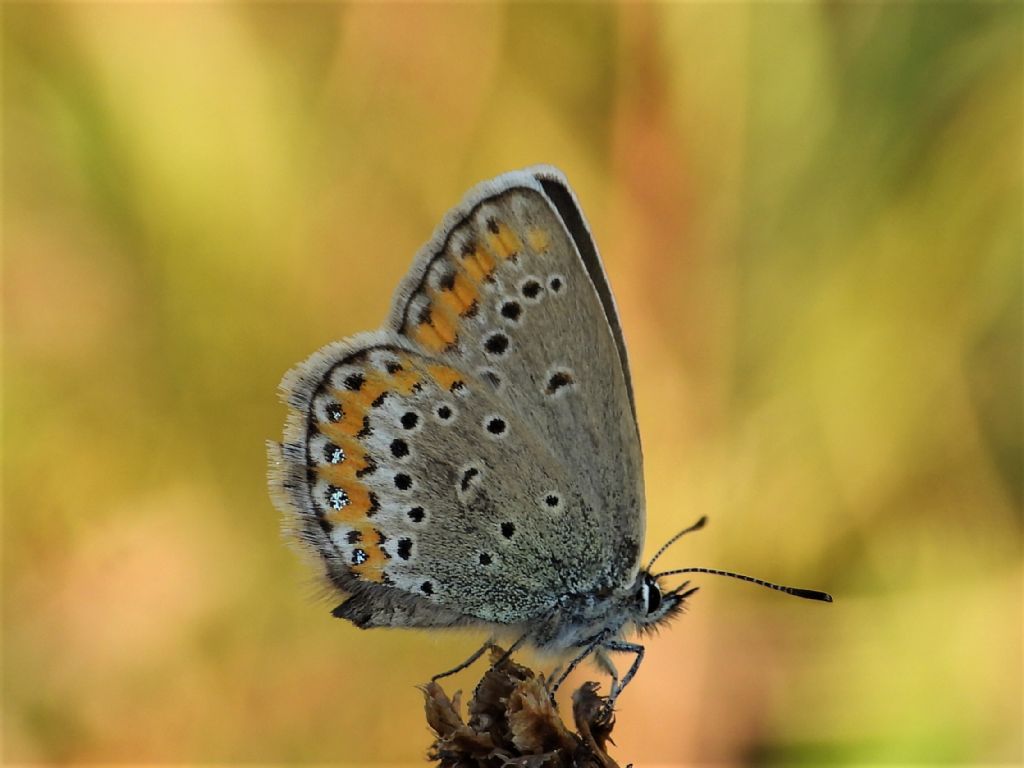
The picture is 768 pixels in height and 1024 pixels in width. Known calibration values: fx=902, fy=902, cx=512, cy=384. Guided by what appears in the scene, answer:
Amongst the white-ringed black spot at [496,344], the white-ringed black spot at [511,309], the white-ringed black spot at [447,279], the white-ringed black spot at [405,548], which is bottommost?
the white-ringed black spot at [405,548]

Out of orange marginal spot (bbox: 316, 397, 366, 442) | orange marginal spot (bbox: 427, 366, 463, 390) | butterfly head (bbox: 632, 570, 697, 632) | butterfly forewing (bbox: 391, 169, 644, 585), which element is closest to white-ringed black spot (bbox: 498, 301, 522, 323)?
butterfly forewing (bbox: 391, 169, 644, 585)

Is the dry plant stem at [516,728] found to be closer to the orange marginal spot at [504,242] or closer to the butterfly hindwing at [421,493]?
the butterfly hindwing at [421,493]

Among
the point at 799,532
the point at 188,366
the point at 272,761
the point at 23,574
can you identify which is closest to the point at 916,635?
the point at 799,532

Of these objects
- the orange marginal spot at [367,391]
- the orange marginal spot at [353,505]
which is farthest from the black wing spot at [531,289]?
the orange marginal spot at [353,505]

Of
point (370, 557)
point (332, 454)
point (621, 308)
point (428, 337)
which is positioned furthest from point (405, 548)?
point (621, 308)

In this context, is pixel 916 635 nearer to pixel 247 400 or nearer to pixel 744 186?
pixel 744 186

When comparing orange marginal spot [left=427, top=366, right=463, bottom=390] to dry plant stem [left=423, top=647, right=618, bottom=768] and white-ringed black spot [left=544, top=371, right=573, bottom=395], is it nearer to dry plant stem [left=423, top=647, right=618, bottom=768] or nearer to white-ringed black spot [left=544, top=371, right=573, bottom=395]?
white-ringed black spot [left=544, top=371, right=573, bottom=395]

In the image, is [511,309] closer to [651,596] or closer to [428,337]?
[428,337]
